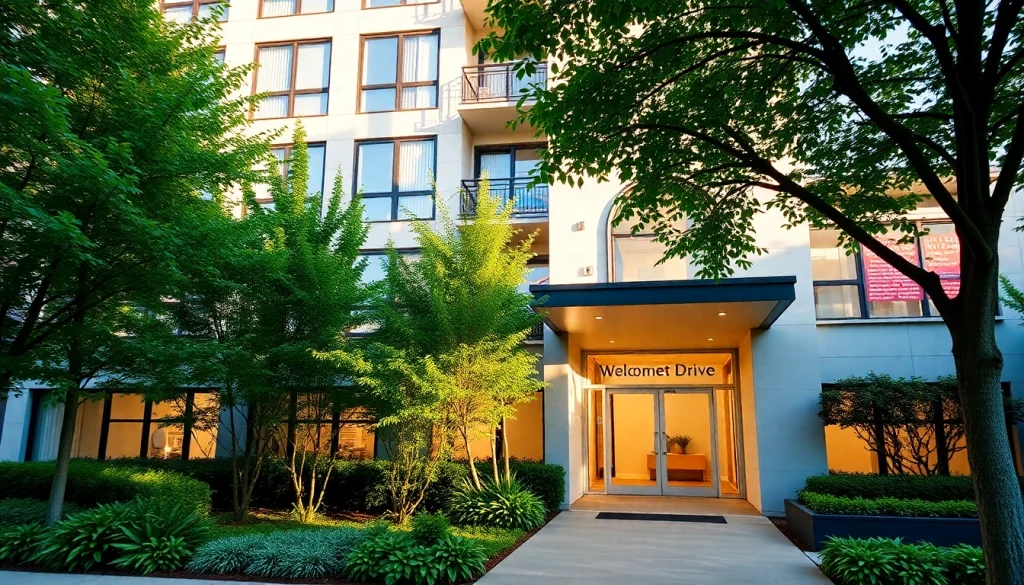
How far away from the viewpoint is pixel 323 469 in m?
12.4

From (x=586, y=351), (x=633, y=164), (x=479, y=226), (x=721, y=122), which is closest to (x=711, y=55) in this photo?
(x=721, y=122)

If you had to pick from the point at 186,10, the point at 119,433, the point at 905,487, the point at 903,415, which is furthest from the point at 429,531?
the point at 186,10

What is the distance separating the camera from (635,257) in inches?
521

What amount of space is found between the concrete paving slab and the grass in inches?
12.0

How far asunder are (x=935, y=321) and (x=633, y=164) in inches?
358

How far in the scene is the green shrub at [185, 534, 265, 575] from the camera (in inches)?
282

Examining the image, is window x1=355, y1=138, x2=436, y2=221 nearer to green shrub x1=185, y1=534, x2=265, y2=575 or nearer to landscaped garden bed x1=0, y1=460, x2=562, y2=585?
landscaped garden bed x1=0, y1=460, x2=562, y2=585

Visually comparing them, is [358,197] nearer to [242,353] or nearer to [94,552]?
[242,353]

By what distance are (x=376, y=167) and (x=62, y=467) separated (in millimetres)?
9471

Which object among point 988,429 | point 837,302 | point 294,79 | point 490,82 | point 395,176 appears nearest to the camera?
point 988,429

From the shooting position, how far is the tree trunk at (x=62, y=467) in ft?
27.7

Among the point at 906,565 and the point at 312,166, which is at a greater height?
the point at 312,166

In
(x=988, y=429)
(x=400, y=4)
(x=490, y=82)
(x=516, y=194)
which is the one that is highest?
(x=400, y=4)

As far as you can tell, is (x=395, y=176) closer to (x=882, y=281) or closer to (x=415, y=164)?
(x=415, y=164)
